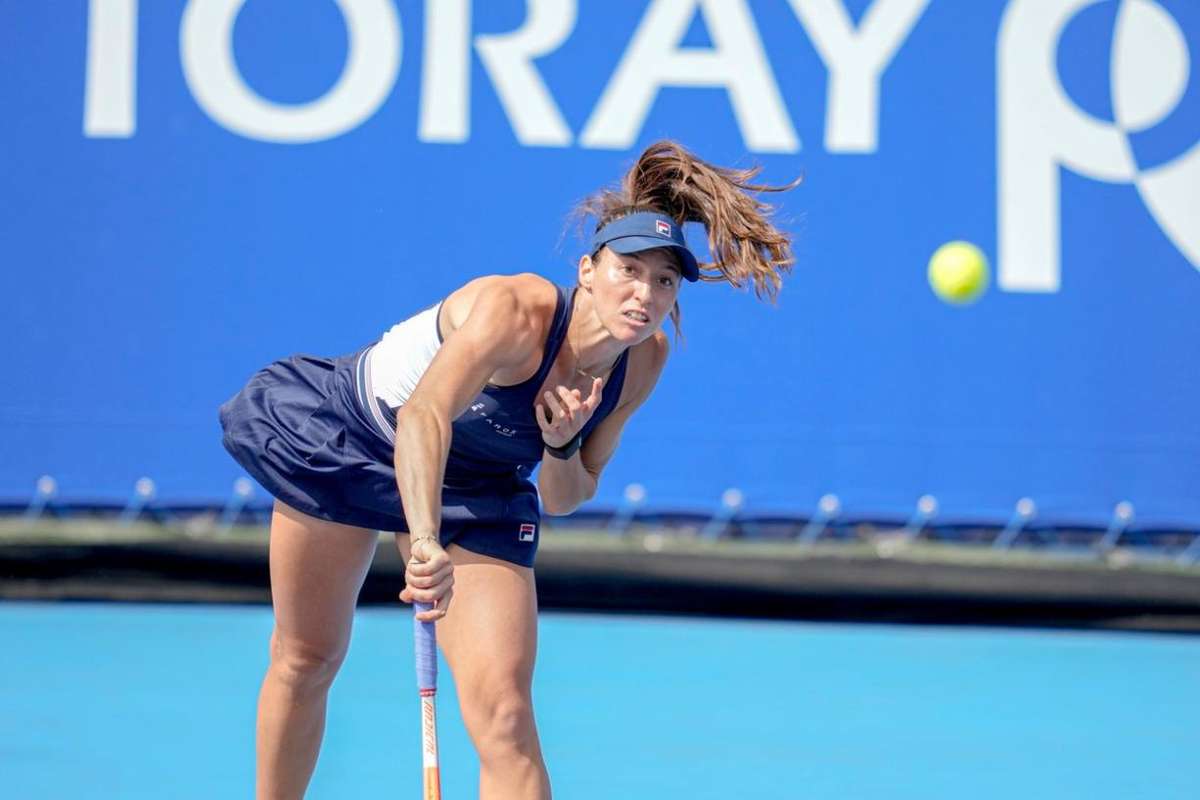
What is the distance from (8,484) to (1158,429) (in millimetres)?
4171

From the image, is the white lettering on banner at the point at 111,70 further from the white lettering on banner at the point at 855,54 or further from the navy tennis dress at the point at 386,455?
the navy tennis dress at the point at 386,455

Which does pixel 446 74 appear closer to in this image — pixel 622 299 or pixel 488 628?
pixel 622 299

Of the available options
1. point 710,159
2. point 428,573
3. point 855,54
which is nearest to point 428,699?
point 428,573

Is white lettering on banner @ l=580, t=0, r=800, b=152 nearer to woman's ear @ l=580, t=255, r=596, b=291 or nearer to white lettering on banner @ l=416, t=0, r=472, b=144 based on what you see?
white lettering on banner @ l=416, t=0, r=472, b=144

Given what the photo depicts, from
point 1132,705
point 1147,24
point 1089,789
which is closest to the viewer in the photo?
point 1089,789

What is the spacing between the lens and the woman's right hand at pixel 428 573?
2.57 m

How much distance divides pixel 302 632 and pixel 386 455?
0.39m

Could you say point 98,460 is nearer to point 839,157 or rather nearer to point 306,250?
point 306,250

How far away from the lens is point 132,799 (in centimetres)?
362

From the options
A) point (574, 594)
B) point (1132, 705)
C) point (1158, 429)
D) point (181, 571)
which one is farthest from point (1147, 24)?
point (181, 571)

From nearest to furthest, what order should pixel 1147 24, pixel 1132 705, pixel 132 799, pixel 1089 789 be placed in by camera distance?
pixel 132 799 < pixel 1089 789 < pixel 1132 705 < pixel 1147 24

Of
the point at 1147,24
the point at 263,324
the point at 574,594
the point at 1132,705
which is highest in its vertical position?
the point at 1147,24

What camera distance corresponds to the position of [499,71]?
5.75 metres

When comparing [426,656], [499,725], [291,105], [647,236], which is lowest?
[499,725]
